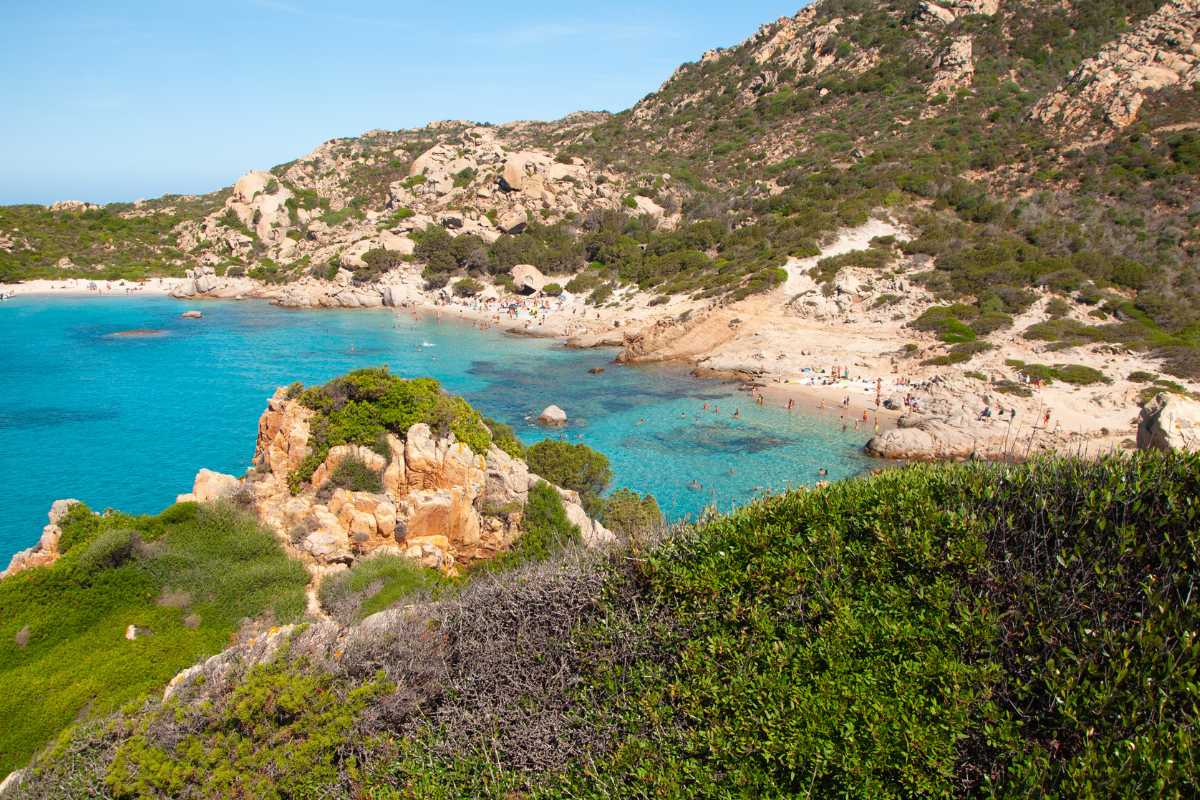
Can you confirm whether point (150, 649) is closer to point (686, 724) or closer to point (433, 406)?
point (433, 406)

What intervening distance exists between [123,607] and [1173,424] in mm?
25957

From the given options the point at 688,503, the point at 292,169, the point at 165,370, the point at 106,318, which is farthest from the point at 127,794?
the point at 292,169

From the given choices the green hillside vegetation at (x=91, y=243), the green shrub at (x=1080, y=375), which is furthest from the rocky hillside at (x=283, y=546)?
the green hillside vegetation at (x=91, y=243)

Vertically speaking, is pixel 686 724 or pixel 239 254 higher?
pixel 239 254

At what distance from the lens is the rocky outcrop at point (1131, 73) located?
5066 centimetres

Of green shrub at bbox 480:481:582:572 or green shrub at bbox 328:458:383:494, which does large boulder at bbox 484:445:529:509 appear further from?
green shrub at bbox 328:458:383:494

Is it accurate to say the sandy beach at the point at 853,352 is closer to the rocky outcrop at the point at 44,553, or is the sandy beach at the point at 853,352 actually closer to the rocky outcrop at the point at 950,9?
the rocky outcrop at the point at 44,553

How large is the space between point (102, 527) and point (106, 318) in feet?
188

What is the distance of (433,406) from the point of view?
16.0 metres

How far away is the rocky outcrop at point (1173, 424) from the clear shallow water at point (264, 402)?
8843 mm

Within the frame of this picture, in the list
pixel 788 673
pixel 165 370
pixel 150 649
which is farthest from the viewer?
pixel 165 370

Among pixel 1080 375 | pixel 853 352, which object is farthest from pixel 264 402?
pixel 1080 375

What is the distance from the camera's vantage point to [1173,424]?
18.5 metres

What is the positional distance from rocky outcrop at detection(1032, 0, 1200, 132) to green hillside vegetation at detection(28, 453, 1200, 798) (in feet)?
193
